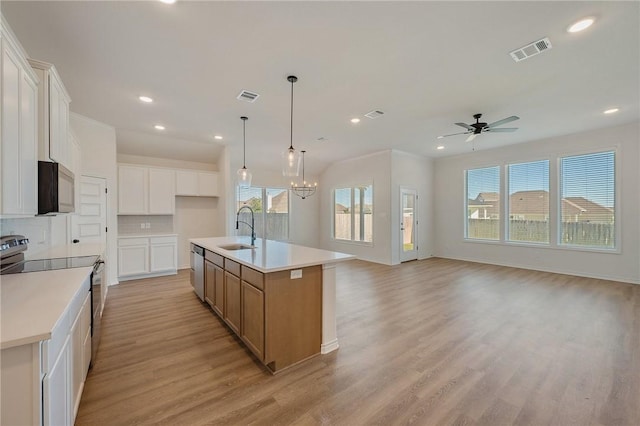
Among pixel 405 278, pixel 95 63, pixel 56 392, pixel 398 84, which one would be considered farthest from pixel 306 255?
pixel 405 278

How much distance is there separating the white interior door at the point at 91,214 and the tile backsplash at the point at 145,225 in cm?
98

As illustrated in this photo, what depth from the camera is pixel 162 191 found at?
5.70 m

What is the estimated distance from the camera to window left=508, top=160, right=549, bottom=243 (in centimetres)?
597

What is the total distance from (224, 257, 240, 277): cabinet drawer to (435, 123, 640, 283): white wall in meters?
6.60

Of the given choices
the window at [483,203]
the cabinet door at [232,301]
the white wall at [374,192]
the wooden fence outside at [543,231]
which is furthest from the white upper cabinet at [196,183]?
the wooden fence outside at [543,231]

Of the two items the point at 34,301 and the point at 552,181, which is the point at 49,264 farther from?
the point at 552,181

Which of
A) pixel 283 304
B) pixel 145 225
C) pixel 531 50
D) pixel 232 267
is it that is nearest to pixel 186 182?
pixel 145 225

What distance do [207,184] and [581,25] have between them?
6.44 meters

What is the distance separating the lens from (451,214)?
25.0 feet

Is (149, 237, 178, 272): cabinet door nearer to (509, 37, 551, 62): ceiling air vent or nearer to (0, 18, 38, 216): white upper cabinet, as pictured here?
(0, 18, 38, 216): white upper cabinet

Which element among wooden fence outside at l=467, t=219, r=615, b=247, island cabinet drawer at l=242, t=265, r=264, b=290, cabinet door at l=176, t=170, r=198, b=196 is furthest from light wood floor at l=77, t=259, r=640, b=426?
cabinet door at l=176, t=170, r=198, b=196

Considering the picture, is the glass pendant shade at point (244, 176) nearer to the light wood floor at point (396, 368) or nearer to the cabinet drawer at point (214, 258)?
the cabinet drawer at point (214, 258)

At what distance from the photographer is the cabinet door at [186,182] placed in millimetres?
5918

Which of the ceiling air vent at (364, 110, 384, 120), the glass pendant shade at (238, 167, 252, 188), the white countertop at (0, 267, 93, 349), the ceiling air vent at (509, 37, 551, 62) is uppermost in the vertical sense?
the ceiling air vent at (364, 110, 384, 120)
